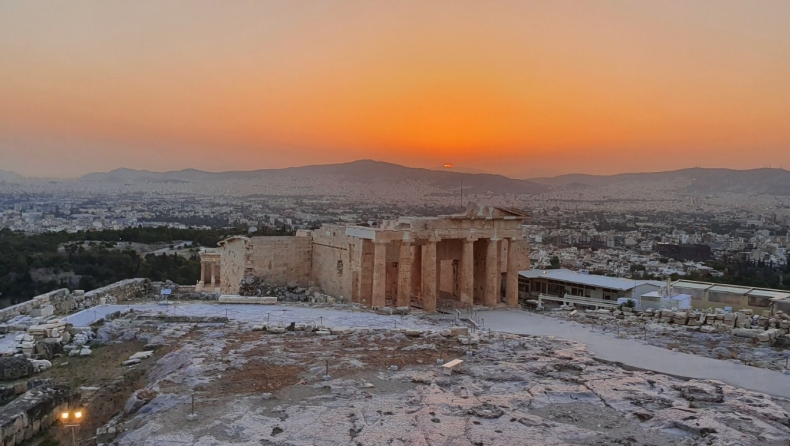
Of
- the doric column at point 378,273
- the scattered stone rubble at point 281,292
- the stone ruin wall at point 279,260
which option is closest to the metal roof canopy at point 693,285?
the doric column at point 378,273

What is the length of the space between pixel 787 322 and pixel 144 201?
17496 cm

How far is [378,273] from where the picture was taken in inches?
962

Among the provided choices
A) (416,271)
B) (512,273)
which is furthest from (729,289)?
(416,271)

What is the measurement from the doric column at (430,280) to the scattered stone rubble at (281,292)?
3.85m

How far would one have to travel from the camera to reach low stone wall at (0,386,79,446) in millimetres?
9562

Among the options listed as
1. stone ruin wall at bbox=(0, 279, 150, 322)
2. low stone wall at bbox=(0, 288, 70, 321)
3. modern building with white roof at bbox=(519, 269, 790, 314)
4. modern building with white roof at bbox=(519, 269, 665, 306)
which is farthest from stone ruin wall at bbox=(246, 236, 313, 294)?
modern building with white roof at bbox=(519, 269, 665, 306)

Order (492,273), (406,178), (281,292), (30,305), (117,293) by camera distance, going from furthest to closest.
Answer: (406,178), (492,273), (281,292), (117,293), (30,305)

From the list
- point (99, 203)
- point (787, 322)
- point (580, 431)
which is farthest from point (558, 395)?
point (99, 203)

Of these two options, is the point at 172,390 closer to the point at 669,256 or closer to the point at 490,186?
the point at 669,256

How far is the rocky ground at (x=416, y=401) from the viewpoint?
9.54 metres

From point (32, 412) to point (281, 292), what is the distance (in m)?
16.7

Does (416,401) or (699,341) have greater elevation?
(416,401)

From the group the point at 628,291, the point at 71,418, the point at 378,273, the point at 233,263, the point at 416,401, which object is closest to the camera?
the point at 71,418

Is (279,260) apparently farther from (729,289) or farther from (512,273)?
(729,289)
